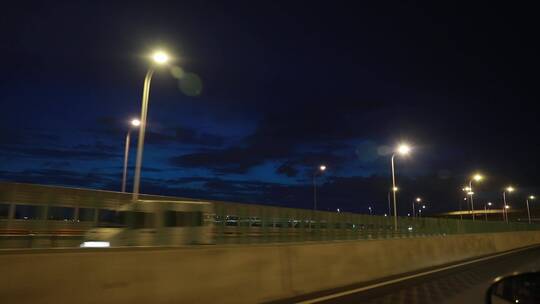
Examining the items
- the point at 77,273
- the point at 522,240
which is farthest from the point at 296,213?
the point at 522,240

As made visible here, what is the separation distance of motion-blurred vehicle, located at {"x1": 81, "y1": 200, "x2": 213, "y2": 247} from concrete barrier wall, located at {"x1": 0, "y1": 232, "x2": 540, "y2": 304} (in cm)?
143

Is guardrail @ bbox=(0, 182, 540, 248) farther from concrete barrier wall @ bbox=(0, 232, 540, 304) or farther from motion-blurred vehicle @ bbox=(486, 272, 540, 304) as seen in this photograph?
motion-blurred vehicle @ bbox=(486, 272, 540, 304)

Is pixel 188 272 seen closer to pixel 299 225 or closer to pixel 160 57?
pixel 299 225

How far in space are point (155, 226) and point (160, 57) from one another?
6.42 metres

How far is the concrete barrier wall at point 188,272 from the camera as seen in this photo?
617 centimetres

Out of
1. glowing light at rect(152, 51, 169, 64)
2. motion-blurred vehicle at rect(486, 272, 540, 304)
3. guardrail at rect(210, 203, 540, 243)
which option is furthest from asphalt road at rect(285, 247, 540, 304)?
glowing light at rect(152, 51, 169, 64)

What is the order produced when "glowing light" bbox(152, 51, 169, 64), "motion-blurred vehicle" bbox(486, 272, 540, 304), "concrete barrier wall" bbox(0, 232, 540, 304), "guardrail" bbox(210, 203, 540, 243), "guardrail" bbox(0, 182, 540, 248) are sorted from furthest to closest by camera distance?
"glowing light" bbox(152, 51, 169, 64), "guardrail" bbox(210, 203, 540, 243), "guardrail" bbox(0, 182, 540, 248), "concrete barrier wall" bbox(0, 232, 540, 304), "motion-blurred vehicle" bbox(486, 272, 540, 304)

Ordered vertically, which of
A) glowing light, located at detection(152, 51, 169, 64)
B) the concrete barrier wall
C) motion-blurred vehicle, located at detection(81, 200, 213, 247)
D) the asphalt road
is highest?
glowing light, located at detection(152, 51, 169, 64)

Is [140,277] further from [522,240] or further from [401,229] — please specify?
[522,240]

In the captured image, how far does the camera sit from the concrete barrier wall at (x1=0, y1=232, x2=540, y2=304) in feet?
20.2

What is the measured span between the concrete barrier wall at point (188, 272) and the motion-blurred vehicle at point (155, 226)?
4.68 feet

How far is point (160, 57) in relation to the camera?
1594 cm

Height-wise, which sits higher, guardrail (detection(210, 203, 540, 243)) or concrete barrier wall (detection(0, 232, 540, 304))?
guardrail (detection(210, 203, 540, 243))

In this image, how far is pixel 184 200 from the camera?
1526cm
